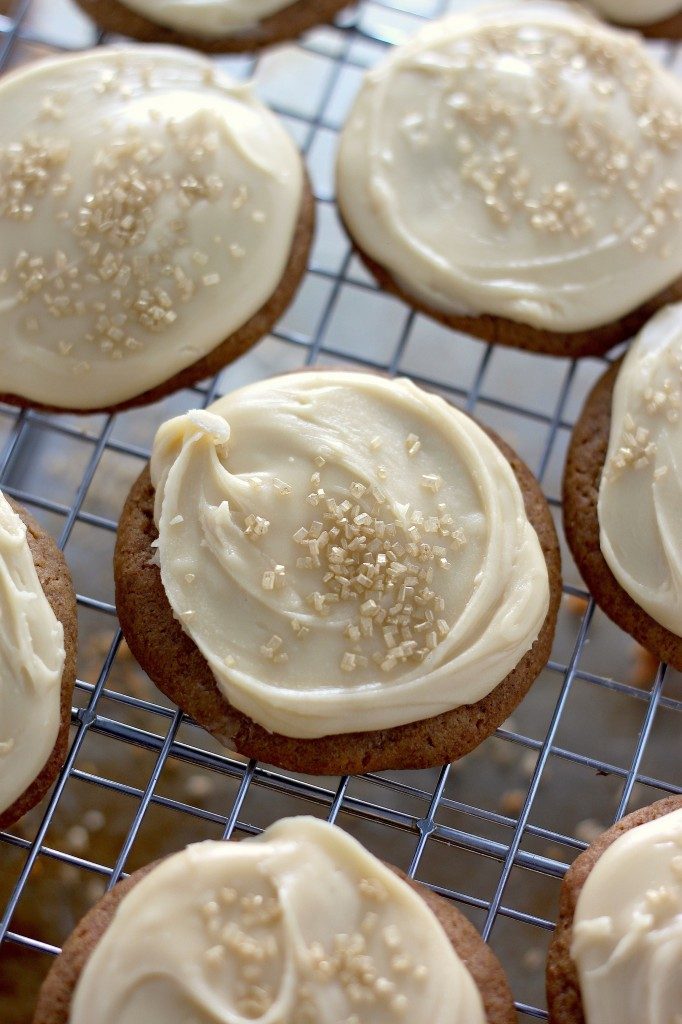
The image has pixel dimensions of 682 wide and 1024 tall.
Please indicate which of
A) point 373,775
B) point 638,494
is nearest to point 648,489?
point 638,494

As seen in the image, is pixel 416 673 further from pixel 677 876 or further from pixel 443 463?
pixel 677 876

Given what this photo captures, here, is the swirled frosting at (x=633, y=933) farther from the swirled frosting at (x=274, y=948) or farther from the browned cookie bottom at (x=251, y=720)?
the browned cookie bottom at (x=251, y=720)

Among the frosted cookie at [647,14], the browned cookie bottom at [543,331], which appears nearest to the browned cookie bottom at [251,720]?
the browned cookie bottom at [543,331]

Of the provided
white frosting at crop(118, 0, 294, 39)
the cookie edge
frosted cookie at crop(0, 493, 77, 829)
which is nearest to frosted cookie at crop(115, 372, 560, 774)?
frosted cookie at crop(0, 493, 77, 829)

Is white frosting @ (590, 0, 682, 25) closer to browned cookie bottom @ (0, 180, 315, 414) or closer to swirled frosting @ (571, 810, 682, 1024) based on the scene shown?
browned cookie bottom @ (0, 180, 315, 414)

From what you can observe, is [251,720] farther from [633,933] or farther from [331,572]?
[633,933]

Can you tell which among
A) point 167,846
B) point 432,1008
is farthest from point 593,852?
point 167,846
